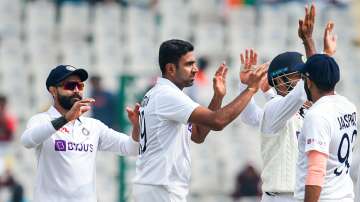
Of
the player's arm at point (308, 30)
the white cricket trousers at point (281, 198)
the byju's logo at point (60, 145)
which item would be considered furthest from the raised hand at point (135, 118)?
the player's arm at point (308, 30)

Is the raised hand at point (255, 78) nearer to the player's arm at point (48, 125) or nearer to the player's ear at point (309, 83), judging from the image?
the player's ear at point (309, 83)

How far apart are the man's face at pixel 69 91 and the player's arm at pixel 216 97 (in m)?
0.92

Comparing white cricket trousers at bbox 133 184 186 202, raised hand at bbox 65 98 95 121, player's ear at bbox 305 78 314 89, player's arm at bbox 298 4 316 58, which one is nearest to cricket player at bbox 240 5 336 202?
player's arm at bbox 298 4 316 58

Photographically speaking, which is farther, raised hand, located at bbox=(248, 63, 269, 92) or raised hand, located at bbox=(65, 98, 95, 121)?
raised hand, located at bbox=(65, 98, 95, 121)

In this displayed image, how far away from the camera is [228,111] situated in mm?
7164

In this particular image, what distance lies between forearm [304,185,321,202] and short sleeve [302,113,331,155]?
0.23 meters

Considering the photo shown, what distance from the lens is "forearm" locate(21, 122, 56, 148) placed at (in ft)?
25.2

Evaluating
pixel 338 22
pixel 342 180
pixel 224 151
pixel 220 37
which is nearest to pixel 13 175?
pixel 224 151

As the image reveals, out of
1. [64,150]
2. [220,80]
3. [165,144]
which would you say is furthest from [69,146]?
[220,80]

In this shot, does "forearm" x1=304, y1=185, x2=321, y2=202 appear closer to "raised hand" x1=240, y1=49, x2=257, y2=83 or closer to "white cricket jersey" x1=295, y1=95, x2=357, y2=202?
"white cricket jersey" x1=295, y1=95, x2=357, y2=202

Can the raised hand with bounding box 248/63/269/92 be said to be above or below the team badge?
above

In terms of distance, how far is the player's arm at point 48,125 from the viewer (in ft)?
24.7

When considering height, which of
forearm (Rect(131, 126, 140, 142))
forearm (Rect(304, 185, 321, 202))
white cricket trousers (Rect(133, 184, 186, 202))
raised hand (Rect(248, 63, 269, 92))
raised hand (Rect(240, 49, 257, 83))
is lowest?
white cricket trousers (Rect(133, 184, 186, 202))

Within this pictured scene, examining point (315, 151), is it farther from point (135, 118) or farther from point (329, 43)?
point (135, 118)
